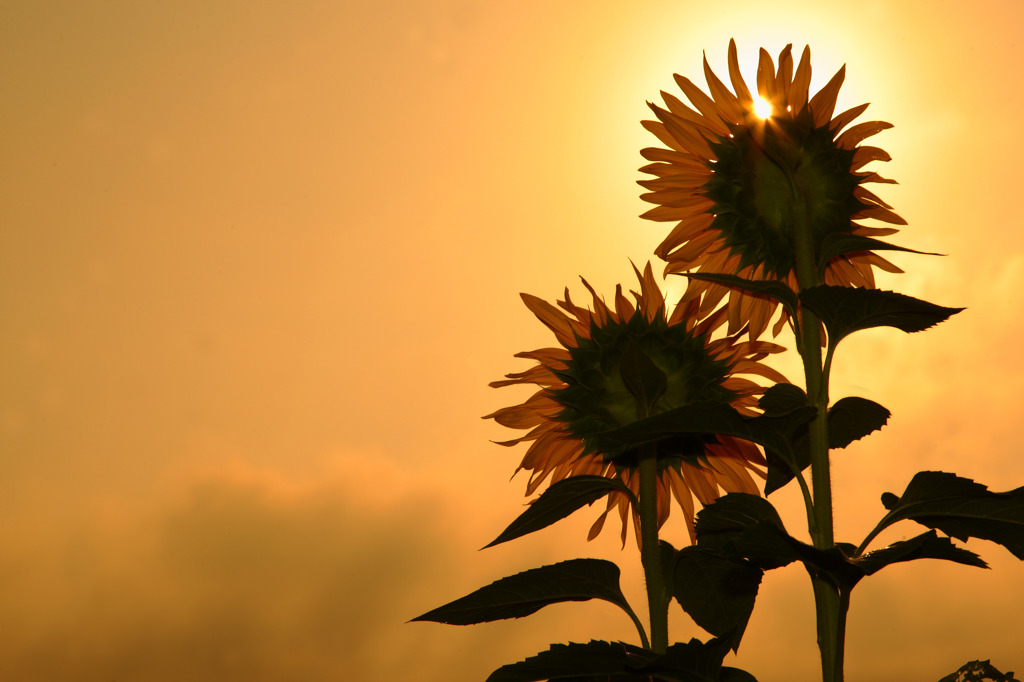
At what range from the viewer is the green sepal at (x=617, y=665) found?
2.15 m

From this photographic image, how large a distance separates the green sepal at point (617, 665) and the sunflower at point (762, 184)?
3.27ft

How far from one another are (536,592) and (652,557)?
14.8 inches

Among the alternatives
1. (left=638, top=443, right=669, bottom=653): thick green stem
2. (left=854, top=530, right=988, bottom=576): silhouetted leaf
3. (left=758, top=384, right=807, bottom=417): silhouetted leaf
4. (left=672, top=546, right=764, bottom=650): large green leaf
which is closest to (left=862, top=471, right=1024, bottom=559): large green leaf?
(left=854, top=530, right=988, bottom=576): silhouetted leaf

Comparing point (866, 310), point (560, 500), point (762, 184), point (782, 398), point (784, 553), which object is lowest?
point (784, 553)

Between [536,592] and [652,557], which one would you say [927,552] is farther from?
[536,592]

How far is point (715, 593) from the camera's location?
2748 mm

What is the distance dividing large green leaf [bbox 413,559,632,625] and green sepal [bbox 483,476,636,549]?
0.13 metres

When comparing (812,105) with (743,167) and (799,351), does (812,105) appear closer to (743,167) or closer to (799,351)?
(743,167)

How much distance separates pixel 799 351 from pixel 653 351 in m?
0.74

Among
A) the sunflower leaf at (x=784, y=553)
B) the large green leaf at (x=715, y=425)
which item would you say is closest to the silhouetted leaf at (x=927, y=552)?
the sunflower leaf at (x=784, y=553)

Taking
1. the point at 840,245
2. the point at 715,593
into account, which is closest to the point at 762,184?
the point at 840,245

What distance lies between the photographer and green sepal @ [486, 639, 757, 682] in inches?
84.5

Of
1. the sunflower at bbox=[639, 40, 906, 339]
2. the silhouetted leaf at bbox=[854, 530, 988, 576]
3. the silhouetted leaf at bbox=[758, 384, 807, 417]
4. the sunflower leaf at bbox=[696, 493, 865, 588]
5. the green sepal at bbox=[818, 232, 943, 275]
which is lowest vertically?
the sunflower leaf at bbox=[696, 493, 865, 588]

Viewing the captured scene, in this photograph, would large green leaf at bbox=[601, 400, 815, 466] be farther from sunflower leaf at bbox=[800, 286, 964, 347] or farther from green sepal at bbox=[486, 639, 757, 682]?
green sepal at bbox=[486, 639, 757, 682]
